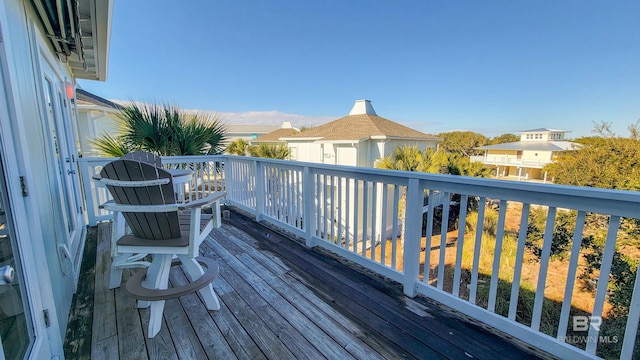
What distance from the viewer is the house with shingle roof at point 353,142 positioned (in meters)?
10.7

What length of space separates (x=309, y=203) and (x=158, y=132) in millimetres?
3806

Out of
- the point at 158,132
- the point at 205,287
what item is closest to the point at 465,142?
the point at 158,132

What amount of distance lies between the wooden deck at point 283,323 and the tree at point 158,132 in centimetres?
308

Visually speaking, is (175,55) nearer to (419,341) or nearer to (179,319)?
(179,319)

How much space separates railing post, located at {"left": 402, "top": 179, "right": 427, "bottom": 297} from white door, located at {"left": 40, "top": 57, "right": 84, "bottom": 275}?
2.50 metres

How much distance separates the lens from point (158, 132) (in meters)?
5.04

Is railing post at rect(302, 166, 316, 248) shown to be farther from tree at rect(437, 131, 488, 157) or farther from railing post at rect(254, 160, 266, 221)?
tree at rect(437, 131, 488, 157)

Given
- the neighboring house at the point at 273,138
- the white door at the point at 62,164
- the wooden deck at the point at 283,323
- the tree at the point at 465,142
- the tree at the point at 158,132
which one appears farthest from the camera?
the tree at the point at 465,142

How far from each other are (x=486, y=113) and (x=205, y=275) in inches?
917

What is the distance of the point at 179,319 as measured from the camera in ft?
5.91

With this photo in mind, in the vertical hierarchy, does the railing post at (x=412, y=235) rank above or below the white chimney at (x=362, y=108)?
below

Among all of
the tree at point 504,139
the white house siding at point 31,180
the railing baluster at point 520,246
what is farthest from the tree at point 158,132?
the tree at point 504,139

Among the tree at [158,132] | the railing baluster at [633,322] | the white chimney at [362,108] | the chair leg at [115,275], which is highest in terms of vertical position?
the white chimney at [362,108]

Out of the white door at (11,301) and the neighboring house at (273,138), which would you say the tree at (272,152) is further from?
the white door at (11,301)
